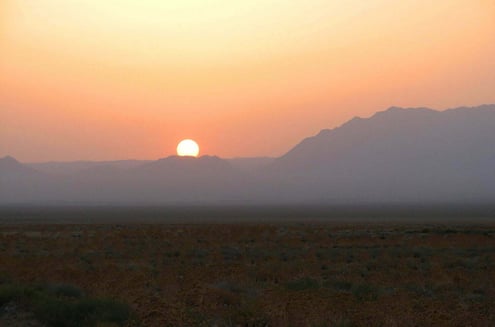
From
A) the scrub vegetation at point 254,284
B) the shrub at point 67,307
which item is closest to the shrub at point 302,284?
the scrub vegetation at point 254,284

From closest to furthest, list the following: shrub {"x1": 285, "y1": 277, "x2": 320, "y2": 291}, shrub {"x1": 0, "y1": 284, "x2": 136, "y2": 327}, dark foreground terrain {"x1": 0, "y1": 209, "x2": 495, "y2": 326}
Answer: shrub {"x1": 0, "y1": 284, "x2": 136, "y2": 327}, dark foreground terrain {"x1": 0, "y1": 209, "x2": 495, "y2": 326}, shrub {"x1": 285, "y1": 277, "x2": 320, "y2": 291}

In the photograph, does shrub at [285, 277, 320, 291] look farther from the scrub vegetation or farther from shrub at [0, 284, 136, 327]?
shrub at [0, 284, 136, 327]

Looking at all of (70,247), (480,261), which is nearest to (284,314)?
(480,261)

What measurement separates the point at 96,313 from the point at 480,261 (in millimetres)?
16880

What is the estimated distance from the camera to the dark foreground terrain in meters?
12.9

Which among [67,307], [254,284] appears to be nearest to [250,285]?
[254,284]

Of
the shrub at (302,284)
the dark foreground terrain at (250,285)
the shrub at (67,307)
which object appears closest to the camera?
the shrub at (67,307)

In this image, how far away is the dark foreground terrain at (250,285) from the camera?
12930mm

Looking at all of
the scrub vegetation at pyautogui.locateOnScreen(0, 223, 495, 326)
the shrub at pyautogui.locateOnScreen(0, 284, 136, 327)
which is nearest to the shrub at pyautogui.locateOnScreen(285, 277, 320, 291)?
the scrub vegetation at pyautogui.locateOnScreen(0, 223, 495, 326)

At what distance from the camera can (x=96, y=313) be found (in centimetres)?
1306

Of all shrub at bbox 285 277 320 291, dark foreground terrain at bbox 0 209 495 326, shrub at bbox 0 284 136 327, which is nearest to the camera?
shrub at bbox 0 284 136 327

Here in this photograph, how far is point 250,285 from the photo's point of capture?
17891 millimetres

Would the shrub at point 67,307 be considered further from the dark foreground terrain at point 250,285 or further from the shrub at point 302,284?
the shrub at point 302,284

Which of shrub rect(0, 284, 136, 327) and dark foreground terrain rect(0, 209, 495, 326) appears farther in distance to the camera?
dark foreground terrain rect(0, 209, 495, 326)
